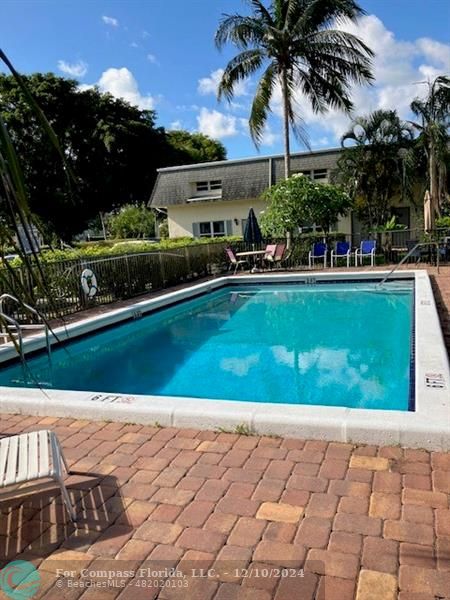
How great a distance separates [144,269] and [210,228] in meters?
12.6

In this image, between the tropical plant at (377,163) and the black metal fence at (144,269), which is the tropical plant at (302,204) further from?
the tropical plant at (377,163)

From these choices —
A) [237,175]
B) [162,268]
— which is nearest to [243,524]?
[162,268]

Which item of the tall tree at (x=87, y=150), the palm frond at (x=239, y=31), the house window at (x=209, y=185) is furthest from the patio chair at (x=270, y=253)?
the tall tree at (x=87, y=150)

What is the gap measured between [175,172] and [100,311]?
16668 mm

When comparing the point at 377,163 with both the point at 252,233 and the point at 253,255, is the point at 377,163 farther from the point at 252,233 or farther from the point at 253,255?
the point at 253,255

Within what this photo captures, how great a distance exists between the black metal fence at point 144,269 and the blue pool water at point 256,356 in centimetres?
133

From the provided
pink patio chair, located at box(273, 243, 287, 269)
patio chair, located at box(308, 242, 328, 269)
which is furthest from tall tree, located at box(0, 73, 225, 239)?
patio chair, located at box(308, 242, 328, 269)

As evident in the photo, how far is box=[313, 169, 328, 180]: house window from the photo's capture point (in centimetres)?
2184

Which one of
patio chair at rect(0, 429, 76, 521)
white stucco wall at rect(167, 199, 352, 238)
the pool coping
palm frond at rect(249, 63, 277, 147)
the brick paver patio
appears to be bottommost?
the brick paver patio

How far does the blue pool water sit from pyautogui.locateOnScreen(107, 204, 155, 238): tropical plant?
34.5 meters

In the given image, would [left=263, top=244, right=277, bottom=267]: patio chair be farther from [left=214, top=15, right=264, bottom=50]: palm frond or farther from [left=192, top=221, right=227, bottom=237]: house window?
[left=192, top=221, right=227, bottom=237]: house window

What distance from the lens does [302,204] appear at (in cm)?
1592

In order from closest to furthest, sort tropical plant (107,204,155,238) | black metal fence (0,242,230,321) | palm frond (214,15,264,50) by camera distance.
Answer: black metal fence (0,242,230,321) < palm frond (214,15,264,50) < tropical plant (107,204,155,238)

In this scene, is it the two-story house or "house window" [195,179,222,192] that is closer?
the two-story house
